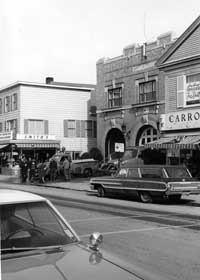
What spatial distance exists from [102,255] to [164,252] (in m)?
4.08

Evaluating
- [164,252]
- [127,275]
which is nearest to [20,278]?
[127,275]

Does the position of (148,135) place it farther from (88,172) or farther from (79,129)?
(79,129)

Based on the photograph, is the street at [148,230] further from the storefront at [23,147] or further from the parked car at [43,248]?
the storefront at [23,147]

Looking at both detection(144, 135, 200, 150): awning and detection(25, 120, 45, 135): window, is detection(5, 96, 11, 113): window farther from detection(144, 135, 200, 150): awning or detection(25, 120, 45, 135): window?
detection(144, 135, 200, 150): awning

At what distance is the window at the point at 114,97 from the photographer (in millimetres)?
36719

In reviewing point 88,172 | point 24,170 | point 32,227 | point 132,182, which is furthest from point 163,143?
point 32,227

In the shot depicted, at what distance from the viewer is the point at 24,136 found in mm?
42812

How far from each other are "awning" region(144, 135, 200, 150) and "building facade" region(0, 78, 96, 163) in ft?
65.0

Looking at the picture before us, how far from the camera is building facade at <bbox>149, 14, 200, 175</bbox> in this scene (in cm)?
2480

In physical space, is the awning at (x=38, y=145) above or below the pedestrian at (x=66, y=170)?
above

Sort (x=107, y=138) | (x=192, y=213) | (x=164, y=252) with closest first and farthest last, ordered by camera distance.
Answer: (x=164, y=252) → (x=192, y=213) → (x=107, y=138)

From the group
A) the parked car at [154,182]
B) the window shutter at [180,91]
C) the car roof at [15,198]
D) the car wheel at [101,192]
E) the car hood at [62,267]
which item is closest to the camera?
the car hood at [62,267]

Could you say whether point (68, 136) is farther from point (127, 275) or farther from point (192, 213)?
point (127, 275)

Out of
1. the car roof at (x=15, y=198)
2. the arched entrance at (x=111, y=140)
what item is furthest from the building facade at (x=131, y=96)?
the car roof at (x=15, y=198)
